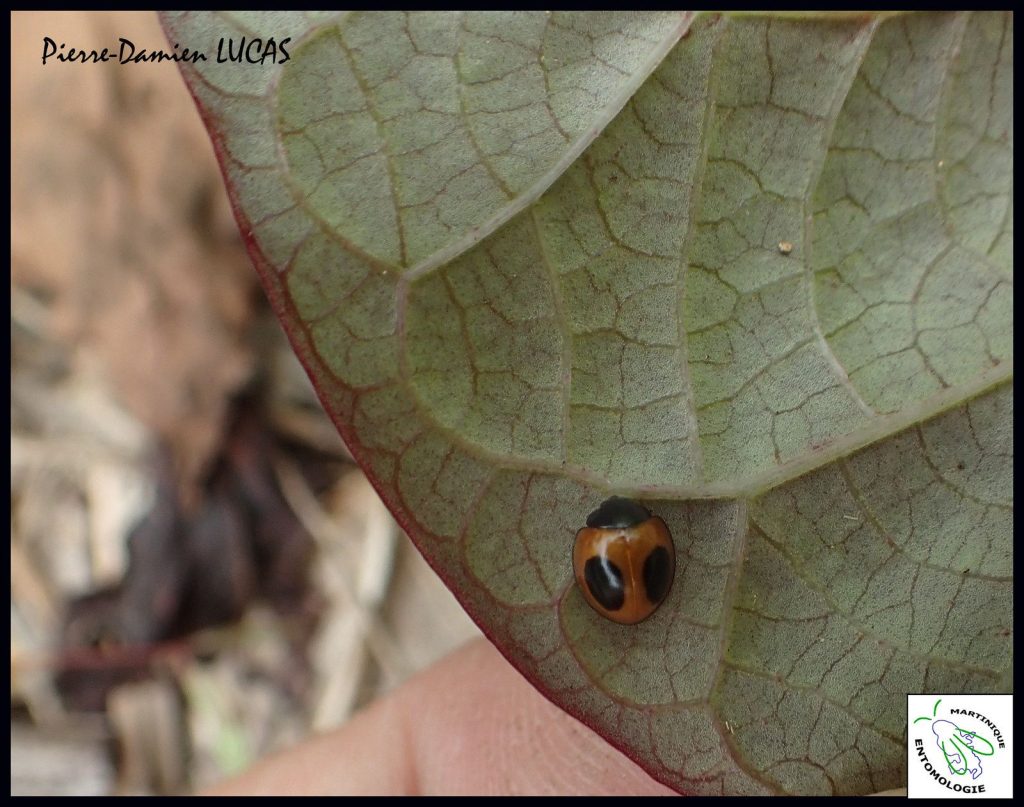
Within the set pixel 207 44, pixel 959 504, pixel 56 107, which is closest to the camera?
pixel 207 44

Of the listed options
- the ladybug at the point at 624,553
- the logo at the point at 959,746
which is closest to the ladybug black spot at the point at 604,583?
the ladybug at the point at 624,553

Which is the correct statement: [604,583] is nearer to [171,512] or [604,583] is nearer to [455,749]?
[455,749]

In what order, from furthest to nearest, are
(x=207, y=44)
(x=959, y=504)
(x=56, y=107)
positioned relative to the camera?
(x=56, y=107)
(x=959, y=504)
(x=207, y=44)

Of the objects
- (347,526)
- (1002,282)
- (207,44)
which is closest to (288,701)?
(347,526)

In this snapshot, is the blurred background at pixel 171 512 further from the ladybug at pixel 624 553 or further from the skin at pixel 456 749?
the ladybug at pixel 624 553

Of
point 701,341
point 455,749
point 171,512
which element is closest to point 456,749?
point 455,749

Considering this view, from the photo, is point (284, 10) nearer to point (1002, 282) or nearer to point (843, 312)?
point (843, 312)
